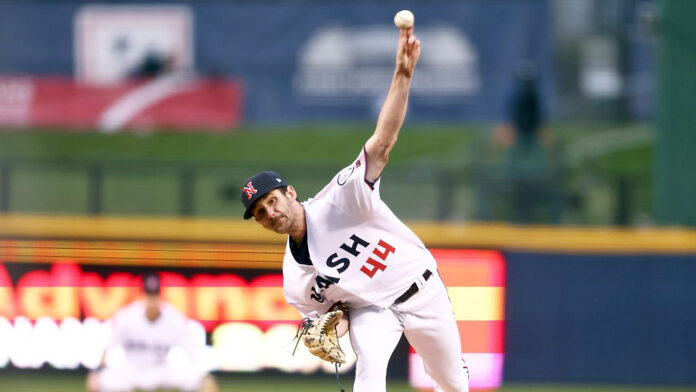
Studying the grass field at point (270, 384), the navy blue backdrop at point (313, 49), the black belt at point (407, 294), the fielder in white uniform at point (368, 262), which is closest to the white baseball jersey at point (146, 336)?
the grass field at point (270, 384)

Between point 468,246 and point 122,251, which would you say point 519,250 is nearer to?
point 468,246

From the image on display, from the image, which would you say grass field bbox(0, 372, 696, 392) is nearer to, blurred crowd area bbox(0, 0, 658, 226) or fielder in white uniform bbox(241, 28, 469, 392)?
fielder in white uniform bbox(241, 28, 469, 392)

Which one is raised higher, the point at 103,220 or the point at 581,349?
the point at 103,220

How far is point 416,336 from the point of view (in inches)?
235

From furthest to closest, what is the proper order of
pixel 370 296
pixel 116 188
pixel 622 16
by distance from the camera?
pixel 622 16, pixel 116 188, pixel 370 296

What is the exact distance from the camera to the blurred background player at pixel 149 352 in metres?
9.38

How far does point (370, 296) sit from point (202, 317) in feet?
13.8

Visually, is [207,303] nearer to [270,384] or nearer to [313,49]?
[270,384]

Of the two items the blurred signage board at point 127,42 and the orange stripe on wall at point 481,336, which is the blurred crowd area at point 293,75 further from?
the orange stripe on wall at point 481,336

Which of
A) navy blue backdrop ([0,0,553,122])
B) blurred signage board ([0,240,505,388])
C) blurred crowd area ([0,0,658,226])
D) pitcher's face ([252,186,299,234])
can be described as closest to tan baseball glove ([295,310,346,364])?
pitcher's face ([252,186,299,234])

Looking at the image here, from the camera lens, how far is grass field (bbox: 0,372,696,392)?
380 inches

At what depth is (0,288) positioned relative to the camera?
9742 mm

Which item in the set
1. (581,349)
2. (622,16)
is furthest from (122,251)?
(622,16)

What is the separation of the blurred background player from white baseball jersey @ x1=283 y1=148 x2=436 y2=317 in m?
3.80
